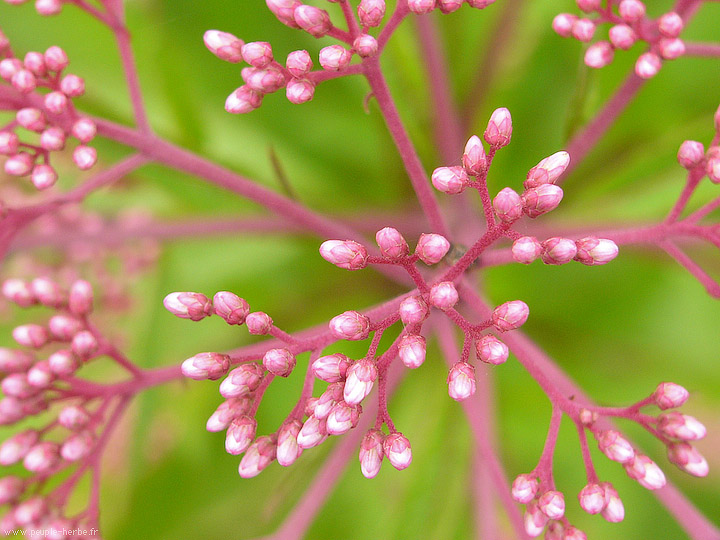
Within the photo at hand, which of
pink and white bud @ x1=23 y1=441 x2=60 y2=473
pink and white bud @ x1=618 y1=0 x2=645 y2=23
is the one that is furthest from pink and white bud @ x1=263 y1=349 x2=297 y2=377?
pink and white bud @ x1=618 y1=0 x2=645 y2=23

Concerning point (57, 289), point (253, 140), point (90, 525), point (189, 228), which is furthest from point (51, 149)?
point (253, 140)

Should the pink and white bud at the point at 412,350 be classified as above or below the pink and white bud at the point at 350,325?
above

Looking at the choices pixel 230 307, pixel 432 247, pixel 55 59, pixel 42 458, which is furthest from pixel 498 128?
pixel 42 458

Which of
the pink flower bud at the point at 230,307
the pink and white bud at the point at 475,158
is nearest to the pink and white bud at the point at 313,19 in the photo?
the pink and white bud at the point at 475,158

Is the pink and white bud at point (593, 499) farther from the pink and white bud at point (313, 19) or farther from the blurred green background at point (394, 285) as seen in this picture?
the pink and white bud at point (313, 19)

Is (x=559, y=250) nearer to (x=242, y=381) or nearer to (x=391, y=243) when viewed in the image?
(x=391, y=243)
